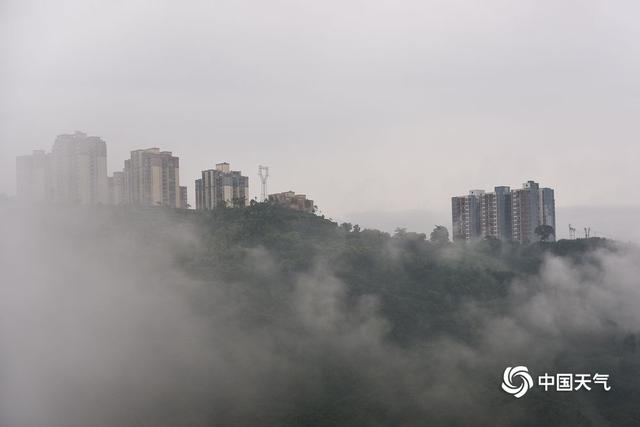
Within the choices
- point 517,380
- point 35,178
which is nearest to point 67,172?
point 35,178

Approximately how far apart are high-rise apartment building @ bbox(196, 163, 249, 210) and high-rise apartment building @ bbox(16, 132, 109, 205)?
8.19 feet

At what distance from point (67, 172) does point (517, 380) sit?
6901 mm

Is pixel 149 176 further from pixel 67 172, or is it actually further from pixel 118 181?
pixel 67 172

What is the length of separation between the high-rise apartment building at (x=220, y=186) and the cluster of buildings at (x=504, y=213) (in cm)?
422

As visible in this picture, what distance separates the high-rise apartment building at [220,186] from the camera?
44.2ft

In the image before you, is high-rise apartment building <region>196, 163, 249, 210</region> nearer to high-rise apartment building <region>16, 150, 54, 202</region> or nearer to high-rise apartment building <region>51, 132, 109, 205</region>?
high-rise apartment building <region>51, 132, 109, 205</region>

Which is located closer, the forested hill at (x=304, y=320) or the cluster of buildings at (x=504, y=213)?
the forested hill at (x=304, y=320)

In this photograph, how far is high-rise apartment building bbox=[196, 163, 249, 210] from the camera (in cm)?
1348

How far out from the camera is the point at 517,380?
9461mm

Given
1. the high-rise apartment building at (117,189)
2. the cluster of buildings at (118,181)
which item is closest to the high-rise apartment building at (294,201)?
the cluster of buildings at (118,181)

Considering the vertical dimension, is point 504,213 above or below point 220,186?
below

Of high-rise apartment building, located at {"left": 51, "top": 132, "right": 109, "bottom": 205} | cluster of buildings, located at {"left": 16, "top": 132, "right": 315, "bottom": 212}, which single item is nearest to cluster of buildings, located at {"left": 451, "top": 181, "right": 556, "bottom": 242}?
cluster of buildings, located at {"left": 16, "top": 132, "right": 315, "bottom": 212}

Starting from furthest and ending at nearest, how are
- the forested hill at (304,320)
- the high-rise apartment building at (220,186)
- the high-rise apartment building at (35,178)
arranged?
the high-rise apartment building at (220,186) < the high-rise apartment building at (35,178) < the forested hill at (304,320)

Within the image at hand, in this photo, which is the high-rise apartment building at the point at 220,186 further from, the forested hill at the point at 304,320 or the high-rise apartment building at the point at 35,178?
the high-rise apartment building at the point at 35,178
